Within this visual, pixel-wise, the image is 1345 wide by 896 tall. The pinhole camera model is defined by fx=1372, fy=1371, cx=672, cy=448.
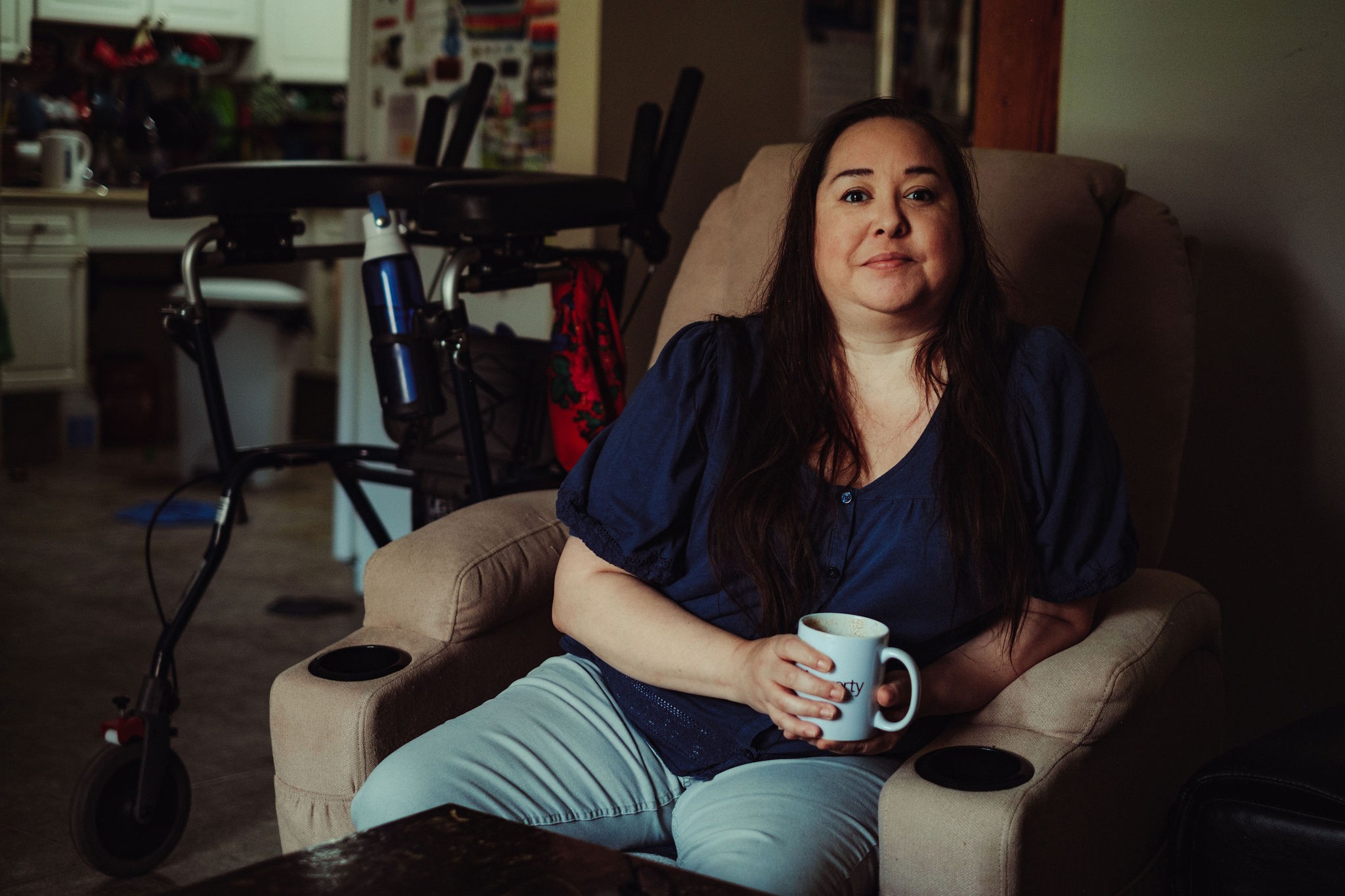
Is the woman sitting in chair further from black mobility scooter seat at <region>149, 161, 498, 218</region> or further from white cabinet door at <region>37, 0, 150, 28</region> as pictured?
white cabinet door at <region>37, 0, 150, 28</region>

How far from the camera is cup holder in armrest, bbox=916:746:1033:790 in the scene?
3.57 feet

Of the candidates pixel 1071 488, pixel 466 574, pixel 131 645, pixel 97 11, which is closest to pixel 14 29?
pixel 97 11

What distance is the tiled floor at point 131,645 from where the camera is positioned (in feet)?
6.61

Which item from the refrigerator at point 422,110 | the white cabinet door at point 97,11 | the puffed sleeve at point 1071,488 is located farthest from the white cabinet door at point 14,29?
the puffed sleeve at point 1071,488

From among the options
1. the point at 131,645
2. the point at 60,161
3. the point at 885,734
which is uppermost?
the point at 60,161

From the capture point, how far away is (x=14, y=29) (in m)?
4.71

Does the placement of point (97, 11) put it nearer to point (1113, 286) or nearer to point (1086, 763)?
point (1113, 286)

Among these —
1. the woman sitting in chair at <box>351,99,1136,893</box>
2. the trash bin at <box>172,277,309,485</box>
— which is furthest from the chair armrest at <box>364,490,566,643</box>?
the trash bin at <box>172,277,309,485</box>

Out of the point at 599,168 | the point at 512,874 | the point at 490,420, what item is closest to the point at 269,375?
the point at 599,168

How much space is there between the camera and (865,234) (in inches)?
50.2

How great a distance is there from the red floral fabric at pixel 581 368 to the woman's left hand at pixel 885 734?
0.88 metres

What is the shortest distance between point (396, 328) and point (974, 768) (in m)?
1.00

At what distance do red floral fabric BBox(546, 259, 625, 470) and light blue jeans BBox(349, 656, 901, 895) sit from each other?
2.18 feet

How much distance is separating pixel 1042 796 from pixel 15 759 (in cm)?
184
